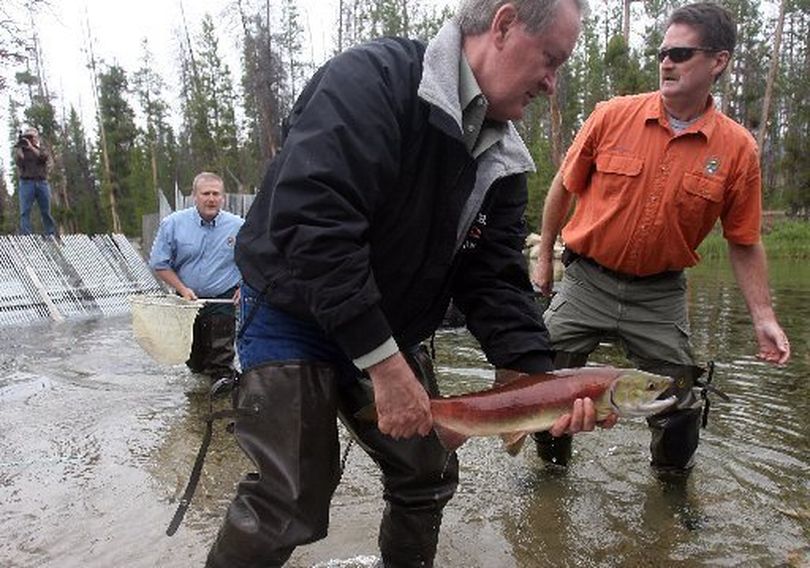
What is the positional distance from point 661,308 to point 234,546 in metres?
2.91

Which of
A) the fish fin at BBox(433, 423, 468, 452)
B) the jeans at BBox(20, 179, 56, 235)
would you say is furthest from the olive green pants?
the jeans at BBox(20, 179, 56, 235)

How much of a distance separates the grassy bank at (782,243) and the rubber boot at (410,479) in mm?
24612

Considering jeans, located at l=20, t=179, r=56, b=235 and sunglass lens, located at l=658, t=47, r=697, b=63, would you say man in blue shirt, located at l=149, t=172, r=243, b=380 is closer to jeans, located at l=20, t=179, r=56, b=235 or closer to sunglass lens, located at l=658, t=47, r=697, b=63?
sunglass lens, located at l=658, t=47, r=697, b=63

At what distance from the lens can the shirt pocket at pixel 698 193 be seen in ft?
14.0

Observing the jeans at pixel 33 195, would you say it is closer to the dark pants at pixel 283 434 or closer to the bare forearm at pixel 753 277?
the bare forearm at pixel 753 277

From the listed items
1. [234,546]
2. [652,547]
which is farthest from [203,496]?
[652,547]

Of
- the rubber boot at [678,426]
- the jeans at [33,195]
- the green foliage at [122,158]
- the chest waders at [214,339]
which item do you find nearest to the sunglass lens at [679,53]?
the rubber boot at [678,426]

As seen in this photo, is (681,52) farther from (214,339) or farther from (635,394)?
(214,339)

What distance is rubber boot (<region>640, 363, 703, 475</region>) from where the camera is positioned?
455 centimetres

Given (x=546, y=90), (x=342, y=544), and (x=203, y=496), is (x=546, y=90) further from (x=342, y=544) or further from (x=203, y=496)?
(x=203, y=496)

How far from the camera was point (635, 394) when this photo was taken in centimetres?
299

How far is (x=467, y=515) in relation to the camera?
4430 mm

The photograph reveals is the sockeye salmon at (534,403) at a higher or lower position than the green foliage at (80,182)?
lower

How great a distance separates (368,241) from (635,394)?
1173 millimetres
